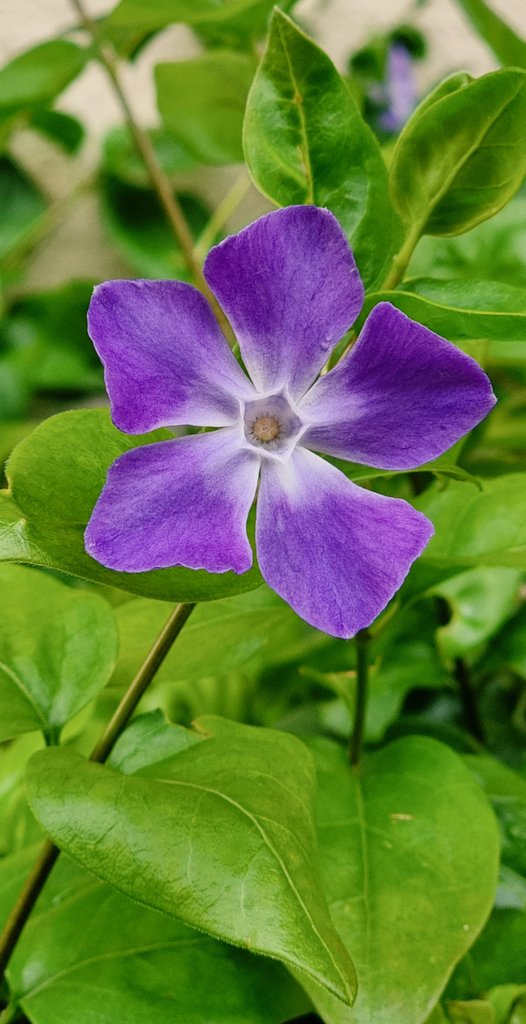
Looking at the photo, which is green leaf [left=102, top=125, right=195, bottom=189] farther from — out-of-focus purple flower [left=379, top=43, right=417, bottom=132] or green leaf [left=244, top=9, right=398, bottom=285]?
green leaf [left=244, top=9, right=398, bottom=285]

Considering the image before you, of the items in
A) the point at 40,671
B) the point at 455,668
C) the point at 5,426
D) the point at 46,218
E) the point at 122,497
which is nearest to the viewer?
the point at 122,497

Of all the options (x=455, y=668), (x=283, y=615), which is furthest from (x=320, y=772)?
(x=455, y=668)

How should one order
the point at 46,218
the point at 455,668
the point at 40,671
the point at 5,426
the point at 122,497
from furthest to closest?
the point at 46,218
the point at 5,426
the point at 455,668
the point at 40,671
the point at 122,497

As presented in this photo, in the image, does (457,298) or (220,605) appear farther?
(220,605)

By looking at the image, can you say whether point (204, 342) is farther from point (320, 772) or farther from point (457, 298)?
point (320, 772)

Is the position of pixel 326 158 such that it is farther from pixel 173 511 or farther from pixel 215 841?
pixel 215 841

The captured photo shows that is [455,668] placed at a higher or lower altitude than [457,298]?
lower

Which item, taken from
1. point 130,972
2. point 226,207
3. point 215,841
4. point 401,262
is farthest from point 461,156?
point 226,207
